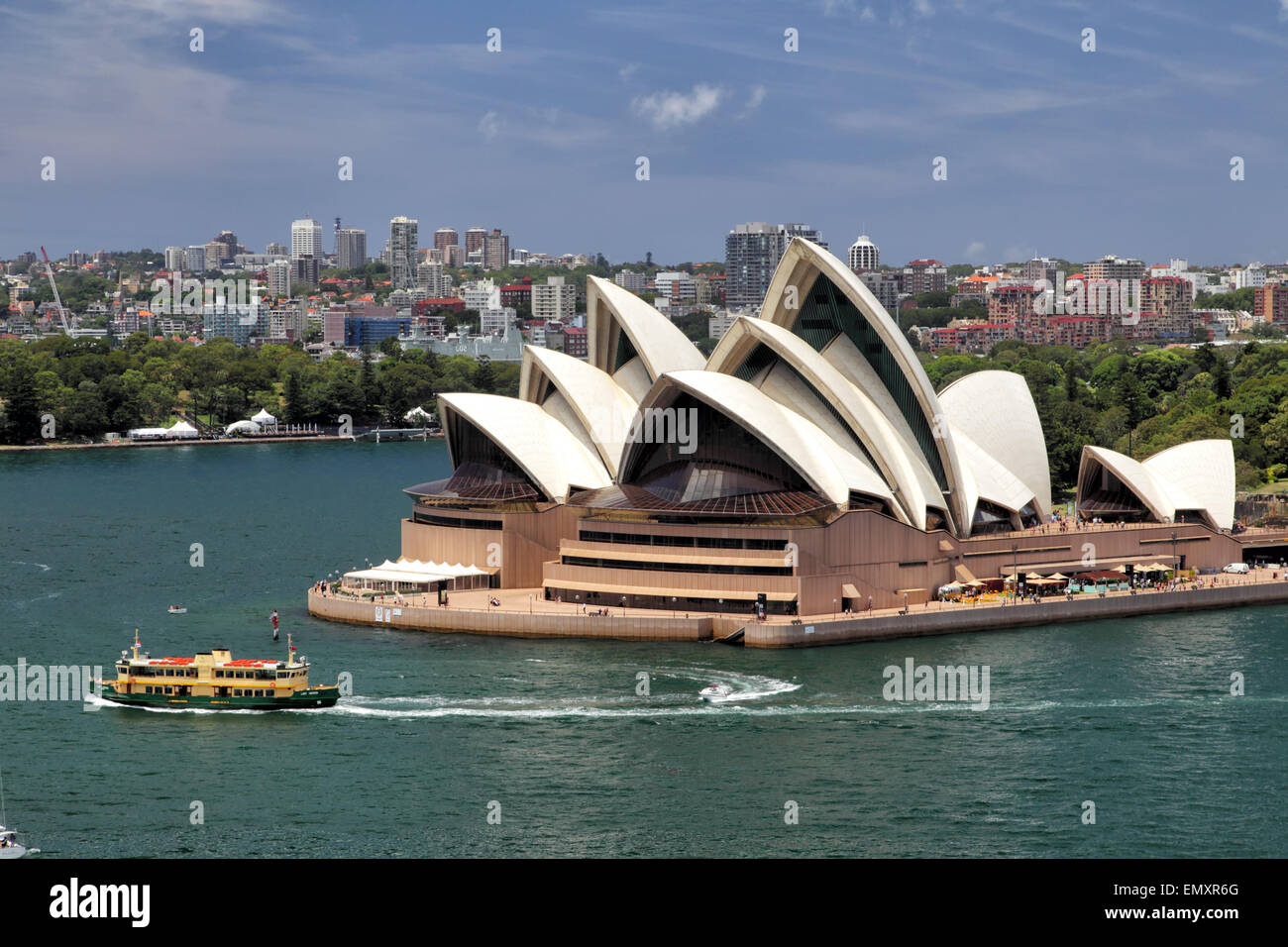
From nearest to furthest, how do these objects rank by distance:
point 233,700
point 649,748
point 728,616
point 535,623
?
point 649,748 < point 233,700 < point 535,623 < point 728,616

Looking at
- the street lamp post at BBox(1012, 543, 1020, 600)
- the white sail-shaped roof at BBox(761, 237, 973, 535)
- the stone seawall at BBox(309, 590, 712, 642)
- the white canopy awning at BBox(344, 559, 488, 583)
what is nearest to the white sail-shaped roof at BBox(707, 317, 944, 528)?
the white sail-shaped roof at BBox(761, 237, 973, 535)

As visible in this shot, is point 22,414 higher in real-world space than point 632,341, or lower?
higher

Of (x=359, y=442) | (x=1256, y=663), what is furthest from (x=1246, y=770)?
(x=359, y=442)

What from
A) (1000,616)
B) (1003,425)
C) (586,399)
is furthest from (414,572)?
(1003,425)

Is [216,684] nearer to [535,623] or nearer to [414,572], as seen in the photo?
[535,623]

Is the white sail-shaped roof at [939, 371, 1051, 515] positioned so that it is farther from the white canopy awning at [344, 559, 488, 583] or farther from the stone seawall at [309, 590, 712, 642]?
the white canopy awning at [344, 559, 488, 583]

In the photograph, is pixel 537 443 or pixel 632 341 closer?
pixel 537 443
